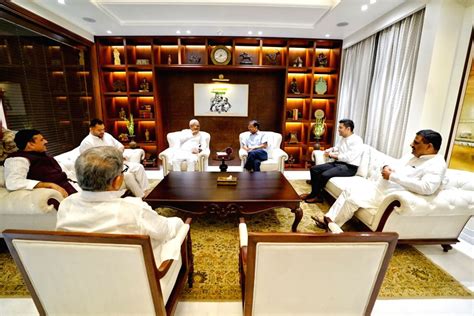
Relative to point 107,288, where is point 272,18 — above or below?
above

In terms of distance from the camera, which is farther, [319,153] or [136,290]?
[319,153]

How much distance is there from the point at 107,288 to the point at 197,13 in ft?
11.9

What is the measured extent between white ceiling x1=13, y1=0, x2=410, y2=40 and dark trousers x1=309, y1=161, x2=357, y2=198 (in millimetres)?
2135

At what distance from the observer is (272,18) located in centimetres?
359

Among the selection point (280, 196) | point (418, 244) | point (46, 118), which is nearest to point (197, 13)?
point (46, 118)

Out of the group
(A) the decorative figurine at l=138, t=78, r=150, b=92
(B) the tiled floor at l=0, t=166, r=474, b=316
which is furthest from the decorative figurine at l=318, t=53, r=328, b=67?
(B) the tiled floor at l=0, t=166, r=474, b=316

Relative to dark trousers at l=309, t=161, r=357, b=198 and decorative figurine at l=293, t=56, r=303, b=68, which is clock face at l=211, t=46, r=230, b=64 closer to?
decorative figurine at l=293, t=56, r=303, b=68

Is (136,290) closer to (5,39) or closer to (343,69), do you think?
(5,39)

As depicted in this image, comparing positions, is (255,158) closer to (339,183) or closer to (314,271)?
(339,183)

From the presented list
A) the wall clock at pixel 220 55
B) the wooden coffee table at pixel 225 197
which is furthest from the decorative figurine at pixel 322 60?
the wooden coffee table at pixel 225 197

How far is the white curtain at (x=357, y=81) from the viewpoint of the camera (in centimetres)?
388

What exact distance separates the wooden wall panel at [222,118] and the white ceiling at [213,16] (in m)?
0.82

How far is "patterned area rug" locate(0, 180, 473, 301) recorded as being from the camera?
170cm

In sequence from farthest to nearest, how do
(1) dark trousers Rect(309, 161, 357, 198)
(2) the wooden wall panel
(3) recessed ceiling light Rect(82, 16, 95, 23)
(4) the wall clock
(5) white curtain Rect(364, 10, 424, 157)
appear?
(2) the wooden wall panel
(4) the wall clock
(3) recessed ceiling light Rect(82, 16, 95, 23)
(1) dark trousers Rect(309, 161, 357, 198)
(5) white curtain Rect(364, 10, 424, 157)
